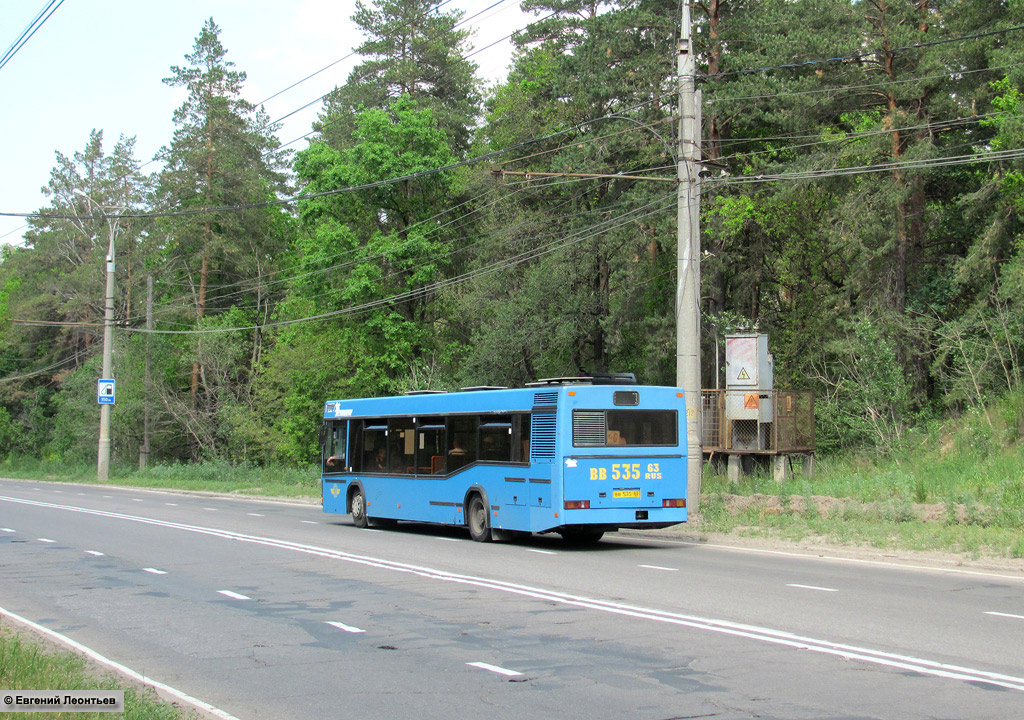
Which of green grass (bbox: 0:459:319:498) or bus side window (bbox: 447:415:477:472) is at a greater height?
bus side window (bbox: 447:415:477:472)

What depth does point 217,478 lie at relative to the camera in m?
48.6

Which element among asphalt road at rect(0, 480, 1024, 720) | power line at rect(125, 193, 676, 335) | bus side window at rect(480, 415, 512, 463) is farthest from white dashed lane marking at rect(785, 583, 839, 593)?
power line at rect(125, 193, 676, 335)

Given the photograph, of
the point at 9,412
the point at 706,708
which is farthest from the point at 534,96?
the point at 9,412

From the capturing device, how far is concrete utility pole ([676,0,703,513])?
65.4 feet

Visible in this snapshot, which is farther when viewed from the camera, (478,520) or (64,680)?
(478,520)

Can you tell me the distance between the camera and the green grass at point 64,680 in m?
6.13

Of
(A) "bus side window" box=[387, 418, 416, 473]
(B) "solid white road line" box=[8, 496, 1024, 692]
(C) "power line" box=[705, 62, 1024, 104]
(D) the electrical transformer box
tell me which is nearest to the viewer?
(B) "solid white road line" box=[8, 496, 1024, 692]

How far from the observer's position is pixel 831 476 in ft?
79.5

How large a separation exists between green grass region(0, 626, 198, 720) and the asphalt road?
23.5 inches

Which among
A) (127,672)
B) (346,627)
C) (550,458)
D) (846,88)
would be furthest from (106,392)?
(127,672)

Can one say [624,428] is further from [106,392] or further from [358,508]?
[106,392]

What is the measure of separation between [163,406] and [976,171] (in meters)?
44.6

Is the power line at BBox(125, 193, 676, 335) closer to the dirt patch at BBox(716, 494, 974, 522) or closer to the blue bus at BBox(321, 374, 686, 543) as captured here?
the dirt patch at BBox(716, 494, 974, 522)

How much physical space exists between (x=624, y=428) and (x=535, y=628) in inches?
328
